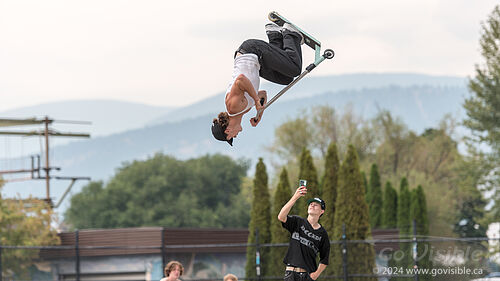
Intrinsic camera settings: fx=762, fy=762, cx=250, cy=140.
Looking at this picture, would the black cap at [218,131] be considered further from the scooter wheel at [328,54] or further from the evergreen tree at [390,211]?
the evergreen tree at [390,211]

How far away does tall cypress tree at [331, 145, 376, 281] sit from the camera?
20031 millimetres

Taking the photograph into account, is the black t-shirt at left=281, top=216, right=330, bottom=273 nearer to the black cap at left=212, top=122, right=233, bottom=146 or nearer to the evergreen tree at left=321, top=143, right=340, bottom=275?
the black cap at left=212, top=122, right=233, bottom=146

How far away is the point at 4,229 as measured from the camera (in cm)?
2791

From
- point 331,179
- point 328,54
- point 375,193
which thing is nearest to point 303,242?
point 328,54

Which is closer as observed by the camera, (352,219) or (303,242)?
(303,242)

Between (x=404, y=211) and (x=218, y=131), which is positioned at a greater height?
(x=404, y=211)

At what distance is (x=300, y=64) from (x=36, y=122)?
33.3m

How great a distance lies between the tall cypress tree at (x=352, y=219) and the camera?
20031 millimetres

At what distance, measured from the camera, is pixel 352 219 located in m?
20.1

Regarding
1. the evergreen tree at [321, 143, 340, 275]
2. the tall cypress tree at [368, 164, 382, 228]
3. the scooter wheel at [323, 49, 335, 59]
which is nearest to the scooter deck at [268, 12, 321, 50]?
the scooter wheel at [323, 49, 335, 59]

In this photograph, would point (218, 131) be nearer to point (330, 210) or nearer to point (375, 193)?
point (330, 210)

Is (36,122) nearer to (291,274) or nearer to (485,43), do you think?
(485,43)

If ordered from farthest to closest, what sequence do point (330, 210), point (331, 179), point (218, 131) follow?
point (331, 179) < point (330, 210) < point (218, 131)

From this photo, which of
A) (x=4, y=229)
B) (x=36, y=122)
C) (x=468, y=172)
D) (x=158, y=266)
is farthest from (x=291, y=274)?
(x=36, y=122)
